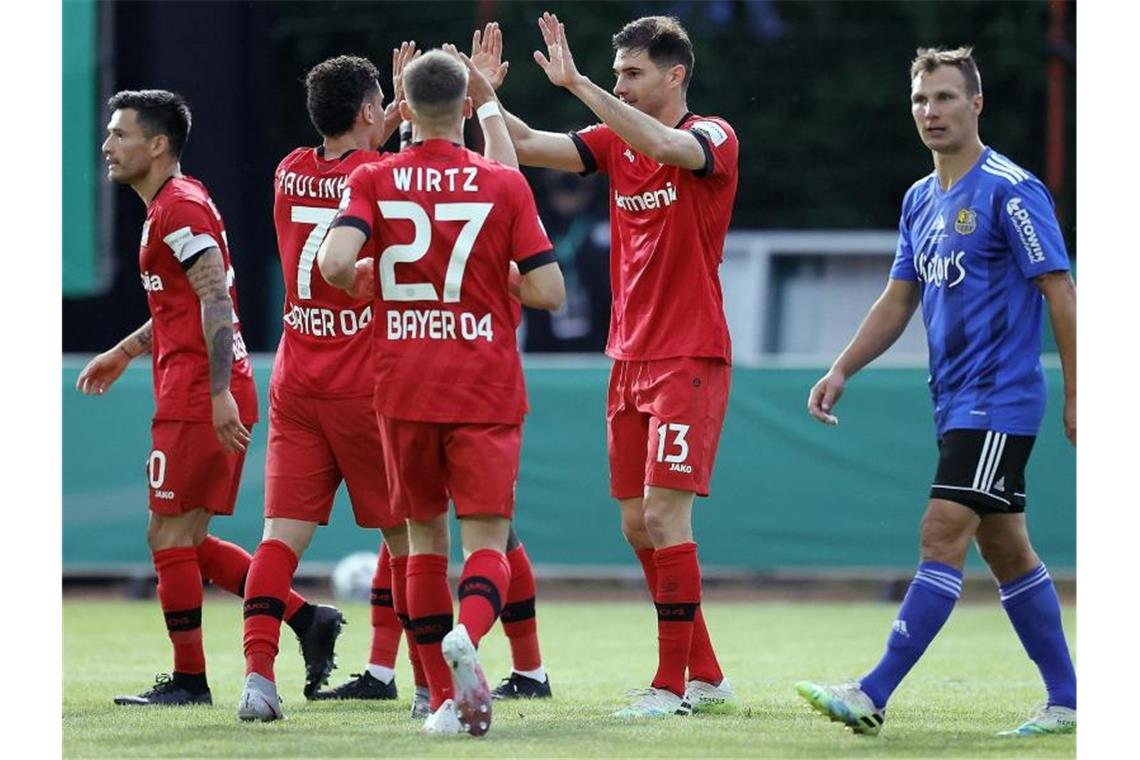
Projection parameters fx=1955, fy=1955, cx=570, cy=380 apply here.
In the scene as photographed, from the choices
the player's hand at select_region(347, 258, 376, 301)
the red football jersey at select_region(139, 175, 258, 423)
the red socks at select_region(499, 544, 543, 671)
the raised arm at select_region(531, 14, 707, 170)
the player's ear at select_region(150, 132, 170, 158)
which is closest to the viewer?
the player's hand at select_region(347, 258, 376, 301)

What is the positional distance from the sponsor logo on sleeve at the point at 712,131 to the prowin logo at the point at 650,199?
25cm

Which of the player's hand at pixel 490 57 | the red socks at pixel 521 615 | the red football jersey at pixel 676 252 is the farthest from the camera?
the red socks at pixel 521 615

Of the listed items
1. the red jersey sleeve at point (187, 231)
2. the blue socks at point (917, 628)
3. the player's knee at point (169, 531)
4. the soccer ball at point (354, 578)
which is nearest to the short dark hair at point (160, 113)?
the red jersey sleeve at point (187, 231)

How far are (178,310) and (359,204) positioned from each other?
1.48m

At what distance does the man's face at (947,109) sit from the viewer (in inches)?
276

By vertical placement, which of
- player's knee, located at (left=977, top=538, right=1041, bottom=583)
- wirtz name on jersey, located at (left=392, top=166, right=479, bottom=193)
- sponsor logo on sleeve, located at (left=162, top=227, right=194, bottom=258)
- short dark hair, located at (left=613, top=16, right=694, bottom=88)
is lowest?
player's knee, located at (left=977, top=538, right=1041, bottom=583)

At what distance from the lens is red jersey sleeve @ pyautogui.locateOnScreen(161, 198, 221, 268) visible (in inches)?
304

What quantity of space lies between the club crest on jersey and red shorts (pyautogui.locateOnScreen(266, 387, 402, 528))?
236 cm

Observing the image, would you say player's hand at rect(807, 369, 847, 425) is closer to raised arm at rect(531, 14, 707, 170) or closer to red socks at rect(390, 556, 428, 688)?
raised arm at rect(531, 14, 707, 170)

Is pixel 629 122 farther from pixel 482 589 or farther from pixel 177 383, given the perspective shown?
pixel 177 383

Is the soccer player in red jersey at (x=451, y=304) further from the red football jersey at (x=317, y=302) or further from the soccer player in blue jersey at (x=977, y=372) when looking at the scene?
the soccer player in blue jersey at (x=977, y=372)

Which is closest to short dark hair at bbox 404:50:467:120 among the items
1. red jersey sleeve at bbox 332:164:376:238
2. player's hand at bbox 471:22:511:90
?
red jersey sleeve at bbox 332:164:376:238

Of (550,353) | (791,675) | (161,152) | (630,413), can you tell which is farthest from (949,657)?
(550,353)
